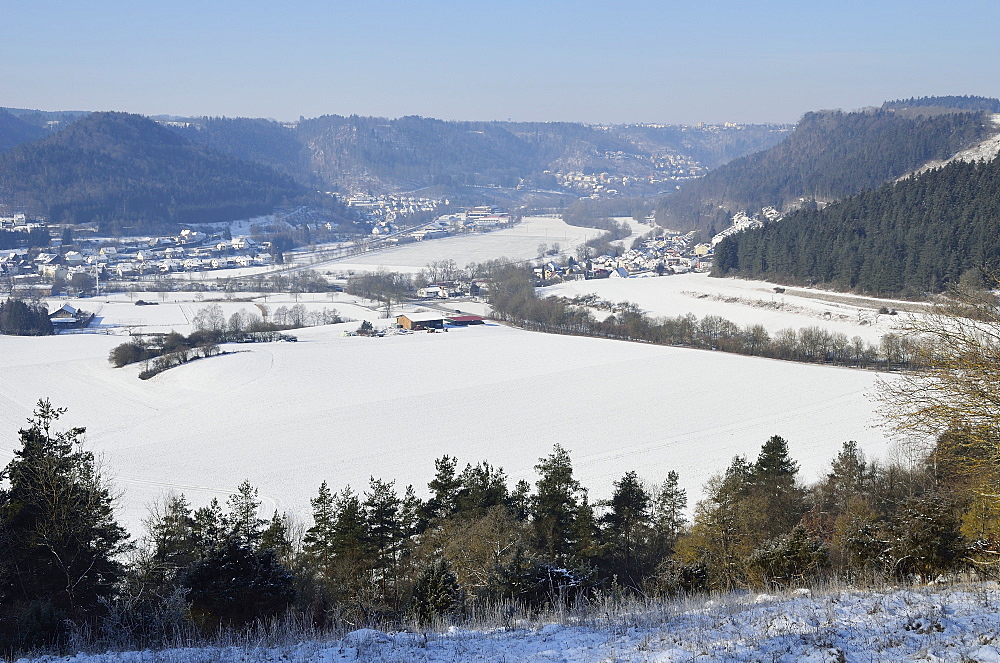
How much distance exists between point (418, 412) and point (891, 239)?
110ft

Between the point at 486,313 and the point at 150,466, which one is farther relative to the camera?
the point at 486,313

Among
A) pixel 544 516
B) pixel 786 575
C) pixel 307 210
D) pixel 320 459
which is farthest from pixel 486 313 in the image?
pixel 307 210

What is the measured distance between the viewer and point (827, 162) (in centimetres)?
9031

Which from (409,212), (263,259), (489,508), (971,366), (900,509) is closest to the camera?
(971,366)

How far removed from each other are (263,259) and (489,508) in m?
72.5

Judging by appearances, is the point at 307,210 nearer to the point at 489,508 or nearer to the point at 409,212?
the point at 409,212

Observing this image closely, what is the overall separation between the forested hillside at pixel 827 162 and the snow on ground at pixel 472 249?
53.1 ft

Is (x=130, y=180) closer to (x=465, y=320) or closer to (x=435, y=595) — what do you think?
(x=465, y=320)

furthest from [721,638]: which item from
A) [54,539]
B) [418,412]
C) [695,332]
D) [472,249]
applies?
[472,249]

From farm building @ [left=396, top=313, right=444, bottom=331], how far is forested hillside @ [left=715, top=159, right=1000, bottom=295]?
23.0 m

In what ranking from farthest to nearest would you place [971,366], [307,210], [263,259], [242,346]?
1. [307,210]
2. [263,259]
3. [242,346]
4. [971,366]

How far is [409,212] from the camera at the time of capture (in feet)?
409

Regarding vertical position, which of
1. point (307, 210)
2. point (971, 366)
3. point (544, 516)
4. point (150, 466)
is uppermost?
point (307, 210)

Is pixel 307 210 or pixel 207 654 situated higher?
pixel 307 210
